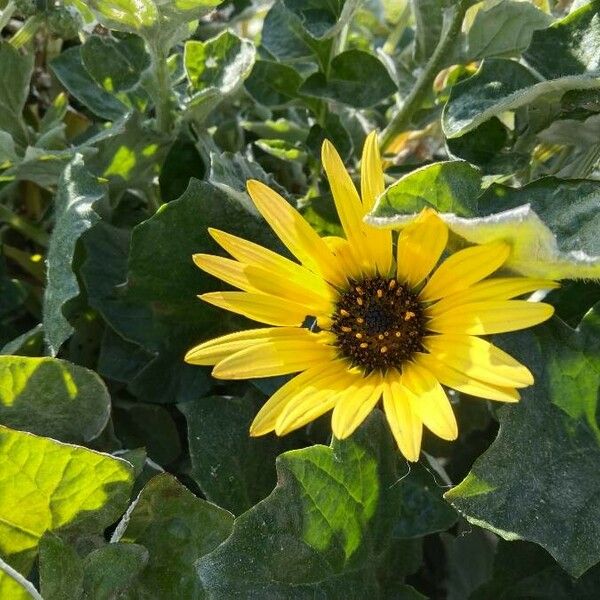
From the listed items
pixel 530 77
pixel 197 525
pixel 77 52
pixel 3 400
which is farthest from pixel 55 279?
pixel 530 77

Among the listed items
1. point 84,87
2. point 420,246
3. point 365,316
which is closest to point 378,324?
point 365,316

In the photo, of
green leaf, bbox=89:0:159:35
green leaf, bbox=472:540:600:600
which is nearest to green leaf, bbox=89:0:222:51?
green leaf, bbox=89:0:159:35

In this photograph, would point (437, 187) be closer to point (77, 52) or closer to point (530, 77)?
point (530, 77)

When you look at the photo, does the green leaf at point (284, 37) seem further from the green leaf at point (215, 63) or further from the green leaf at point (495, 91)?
the green leaf at point (495, 91)

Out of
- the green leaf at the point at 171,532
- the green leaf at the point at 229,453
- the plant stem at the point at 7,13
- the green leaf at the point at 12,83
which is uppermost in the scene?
the plant stem at the point at 7,13

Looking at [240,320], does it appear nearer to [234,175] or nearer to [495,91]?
[234,175]

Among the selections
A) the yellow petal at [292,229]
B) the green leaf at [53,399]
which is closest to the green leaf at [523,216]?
the yellow petal at [292,229]

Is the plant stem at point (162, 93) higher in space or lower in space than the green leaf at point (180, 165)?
higher
